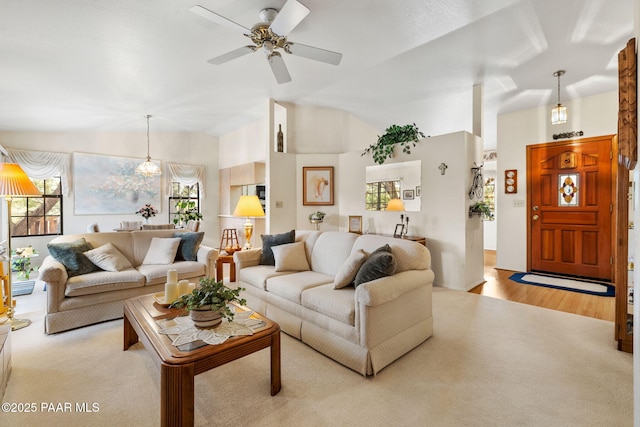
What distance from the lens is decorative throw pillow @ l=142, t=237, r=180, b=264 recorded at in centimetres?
353

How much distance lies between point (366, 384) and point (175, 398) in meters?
1.16

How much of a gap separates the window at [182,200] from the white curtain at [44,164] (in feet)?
6.35

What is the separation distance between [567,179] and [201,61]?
5.57 metres

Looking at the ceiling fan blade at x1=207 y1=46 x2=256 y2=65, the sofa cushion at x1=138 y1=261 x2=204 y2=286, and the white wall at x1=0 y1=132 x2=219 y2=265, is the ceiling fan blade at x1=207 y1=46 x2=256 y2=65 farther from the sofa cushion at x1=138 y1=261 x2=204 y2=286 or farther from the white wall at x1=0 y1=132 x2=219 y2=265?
the white wall at x1=0 y1=132 x2=219 y2=265

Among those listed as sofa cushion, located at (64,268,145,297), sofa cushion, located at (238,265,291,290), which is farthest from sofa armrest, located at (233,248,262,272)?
sofa cushion, located at (64,268,145,297)

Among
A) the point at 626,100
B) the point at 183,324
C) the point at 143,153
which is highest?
the point at 143,153

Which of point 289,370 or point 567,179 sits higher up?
point 567,179

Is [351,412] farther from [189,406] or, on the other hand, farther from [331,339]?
[189,406]

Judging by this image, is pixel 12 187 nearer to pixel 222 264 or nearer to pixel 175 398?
pixel 222 264

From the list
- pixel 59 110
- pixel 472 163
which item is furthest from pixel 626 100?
pixel 59 110

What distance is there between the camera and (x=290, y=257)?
3.17m

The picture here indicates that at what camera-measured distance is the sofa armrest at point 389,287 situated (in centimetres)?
199

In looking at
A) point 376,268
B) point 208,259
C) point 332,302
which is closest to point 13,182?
point 208,259

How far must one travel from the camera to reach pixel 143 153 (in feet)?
21.8
